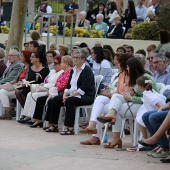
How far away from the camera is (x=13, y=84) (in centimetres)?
1686

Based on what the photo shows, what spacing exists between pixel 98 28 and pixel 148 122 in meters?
13.4

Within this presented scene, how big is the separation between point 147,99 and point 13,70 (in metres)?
5.68

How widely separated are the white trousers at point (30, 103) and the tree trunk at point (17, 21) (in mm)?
5272

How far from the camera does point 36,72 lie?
16.4 metres

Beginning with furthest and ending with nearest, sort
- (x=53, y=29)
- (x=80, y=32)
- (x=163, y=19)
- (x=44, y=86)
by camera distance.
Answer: (x=80, y=32)
(x=53, y=29)
(x=163, y=19)
(x=44, y=86)

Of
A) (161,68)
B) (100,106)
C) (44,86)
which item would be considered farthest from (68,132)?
(161,68)

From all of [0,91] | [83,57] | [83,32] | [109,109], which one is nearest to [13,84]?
[0,91]

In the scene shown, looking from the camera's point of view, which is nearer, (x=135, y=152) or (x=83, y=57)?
(x=135, y=152)

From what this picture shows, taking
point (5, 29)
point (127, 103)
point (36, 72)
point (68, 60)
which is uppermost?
point (5, 29)

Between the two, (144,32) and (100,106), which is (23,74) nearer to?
(100,106)

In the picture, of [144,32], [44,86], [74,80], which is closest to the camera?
[74,80]

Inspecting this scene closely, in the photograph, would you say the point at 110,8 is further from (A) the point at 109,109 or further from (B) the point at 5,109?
(A) the point at 109,109

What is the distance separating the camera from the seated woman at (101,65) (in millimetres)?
16219

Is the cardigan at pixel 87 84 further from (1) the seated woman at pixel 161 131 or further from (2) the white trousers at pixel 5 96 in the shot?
(1) the seated woman at pixel 161 131
